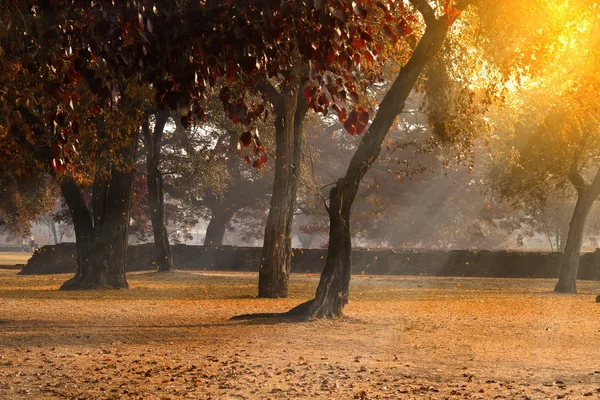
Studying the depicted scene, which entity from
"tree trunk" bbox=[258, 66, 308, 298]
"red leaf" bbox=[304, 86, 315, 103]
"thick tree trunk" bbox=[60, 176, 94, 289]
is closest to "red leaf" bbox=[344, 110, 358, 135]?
"red leaf" bbox=[304, 86, 315, 103]

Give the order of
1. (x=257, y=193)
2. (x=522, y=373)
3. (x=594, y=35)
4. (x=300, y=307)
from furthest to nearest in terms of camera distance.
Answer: (x=257, y=193) → (x=594, y=35) → (x=300, y=307) → (x=522, y=373)

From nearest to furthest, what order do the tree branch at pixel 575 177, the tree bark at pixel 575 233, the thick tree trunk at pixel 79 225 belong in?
the thick tree trunk at pixel 79 225
the tree branch at pixel 575 177
the tree bark at pixel 575 233

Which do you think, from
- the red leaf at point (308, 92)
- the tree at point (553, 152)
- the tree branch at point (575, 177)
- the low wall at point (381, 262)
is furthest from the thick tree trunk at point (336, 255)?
the low wall at point (381, 262)

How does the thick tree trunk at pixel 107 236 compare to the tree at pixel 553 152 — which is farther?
the tree at pixel 553 152

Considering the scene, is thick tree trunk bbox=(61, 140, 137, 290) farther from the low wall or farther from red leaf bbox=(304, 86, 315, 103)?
red leaf bbox=(304, 86, 315, 103)

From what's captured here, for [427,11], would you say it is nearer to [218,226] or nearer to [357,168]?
[357,168]

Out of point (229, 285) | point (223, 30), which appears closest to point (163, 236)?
point (229, 285)

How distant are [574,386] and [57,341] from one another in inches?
292

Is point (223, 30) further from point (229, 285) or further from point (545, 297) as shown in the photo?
point (229, 285)

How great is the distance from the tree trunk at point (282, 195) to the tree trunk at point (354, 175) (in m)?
6.27

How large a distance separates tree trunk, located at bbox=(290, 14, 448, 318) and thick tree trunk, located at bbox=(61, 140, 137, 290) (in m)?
10.6

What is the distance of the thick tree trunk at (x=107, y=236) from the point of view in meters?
25.8

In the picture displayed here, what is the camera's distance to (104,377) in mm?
9633

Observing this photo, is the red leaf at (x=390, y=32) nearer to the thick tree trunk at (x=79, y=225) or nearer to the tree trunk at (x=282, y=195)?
the tree trunk at (x=282, y=195)
